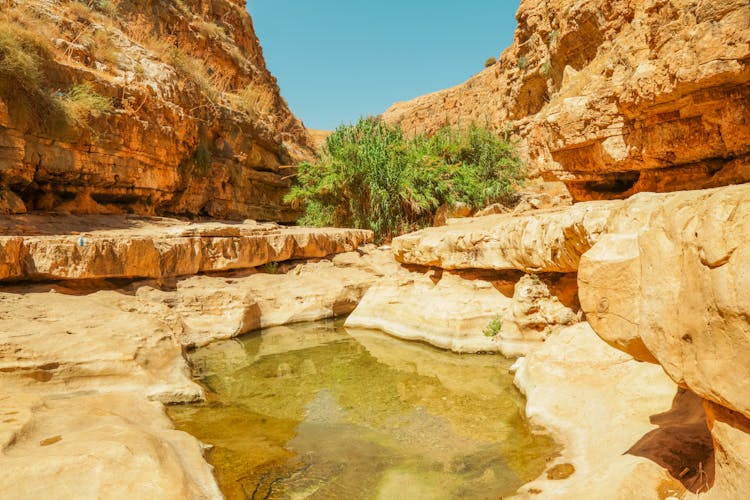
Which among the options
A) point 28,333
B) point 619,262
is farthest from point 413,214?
point 619,262

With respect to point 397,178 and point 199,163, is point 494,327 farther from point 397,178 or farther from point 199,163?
point 199,163

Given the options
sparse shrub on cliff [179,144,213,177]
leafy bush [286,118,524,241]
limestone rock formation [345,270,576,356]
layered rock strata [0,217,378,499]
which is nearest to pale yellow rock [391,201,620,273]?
limestone rock formation [345,270,576,356]

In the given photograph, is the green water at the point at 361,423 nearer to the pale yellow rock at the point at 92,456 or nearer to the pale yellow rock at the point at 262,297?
the pale yellow rock at the point at 92,456

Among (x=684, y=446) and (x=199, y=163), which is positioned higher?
(x=199, y=163)

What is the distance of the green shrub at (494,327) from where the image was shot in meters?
6.91

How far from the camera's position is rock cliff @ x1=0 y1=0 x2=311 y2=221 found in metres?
8.57

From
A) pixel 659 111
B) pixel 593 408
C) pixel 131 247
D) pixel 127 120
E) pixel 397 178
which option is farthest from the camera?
pixel 397 178

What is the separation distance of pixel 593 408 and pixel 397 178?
10589 mm

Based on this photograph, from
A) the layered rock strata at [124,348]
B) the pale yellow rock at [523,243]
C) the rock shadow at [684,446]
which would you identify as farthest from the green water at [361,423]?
the pale yellow rock at [523,243]

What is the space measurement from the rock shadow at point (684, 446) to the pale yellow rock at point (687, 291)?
0.70 meters

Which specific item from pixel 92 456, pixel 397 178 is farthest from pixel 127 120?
pixel 92 456

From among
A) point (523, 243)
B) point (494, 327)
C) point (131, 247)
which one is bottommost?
point (494, 327)

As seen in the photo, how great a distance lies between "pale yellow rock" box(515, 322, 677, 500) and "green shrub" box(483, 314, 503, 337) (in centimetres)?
124

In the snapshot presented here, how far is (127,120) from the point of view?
33.4 feet
